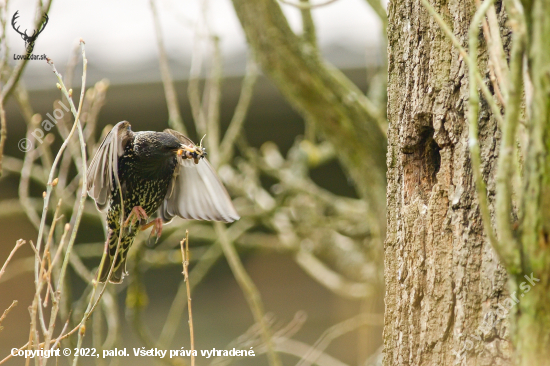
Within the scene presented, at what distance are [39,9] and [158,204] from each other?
118cm

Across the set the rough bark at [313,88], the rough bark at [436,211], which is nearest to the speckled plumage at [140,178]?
the rough bark at [313,88]

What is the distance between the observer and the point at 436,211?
1.69 metres

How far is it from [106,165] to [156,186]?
374 mm

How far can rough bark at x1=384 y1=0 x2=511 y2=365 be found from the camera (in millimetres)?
1562

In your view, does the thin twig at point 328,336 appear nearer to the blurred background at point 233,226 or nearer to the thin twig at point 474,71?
the blurred background at point 233,226

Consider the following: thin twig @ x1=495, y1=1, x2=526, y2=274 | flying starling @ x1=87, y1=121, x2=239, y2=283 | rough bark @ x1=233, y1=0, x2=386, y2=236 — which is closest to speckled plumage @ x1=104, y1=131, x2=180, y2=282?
flying starling @ x1=87, y1=121, x2=239, y2=283

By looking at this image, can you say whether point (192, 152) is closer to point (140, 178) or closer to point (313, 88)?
point (140, 178)

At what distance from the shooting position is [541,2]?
1.01 metres

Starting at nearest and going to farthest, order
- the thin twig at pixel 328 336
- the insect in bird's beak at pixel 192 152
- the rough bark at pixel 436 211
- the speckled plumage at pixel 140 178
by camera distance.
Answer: the rough bark at pixel 436 211
the insect in bird's beak at pixel 192 152
the speckled plumage at pixel 140 178
the thin twig at pixel 328 336

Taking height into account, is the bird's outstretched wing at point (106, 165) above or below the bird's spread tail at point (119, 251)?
above

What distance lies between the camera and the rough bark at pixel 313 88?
128 inches

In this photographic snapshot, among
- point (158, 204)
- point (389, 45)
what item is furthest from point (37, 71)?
point (389, 45)

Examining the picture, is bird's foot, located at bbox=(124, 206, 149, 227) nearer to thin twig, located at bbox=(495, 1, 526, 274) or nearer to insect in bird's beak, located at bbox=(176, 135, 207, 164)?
insect in bird's beak, located at bbox=(176, 135, 207, 164)

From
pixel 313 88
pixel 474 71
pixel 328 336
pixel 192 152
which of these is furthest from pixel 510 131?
pixel 328 336
